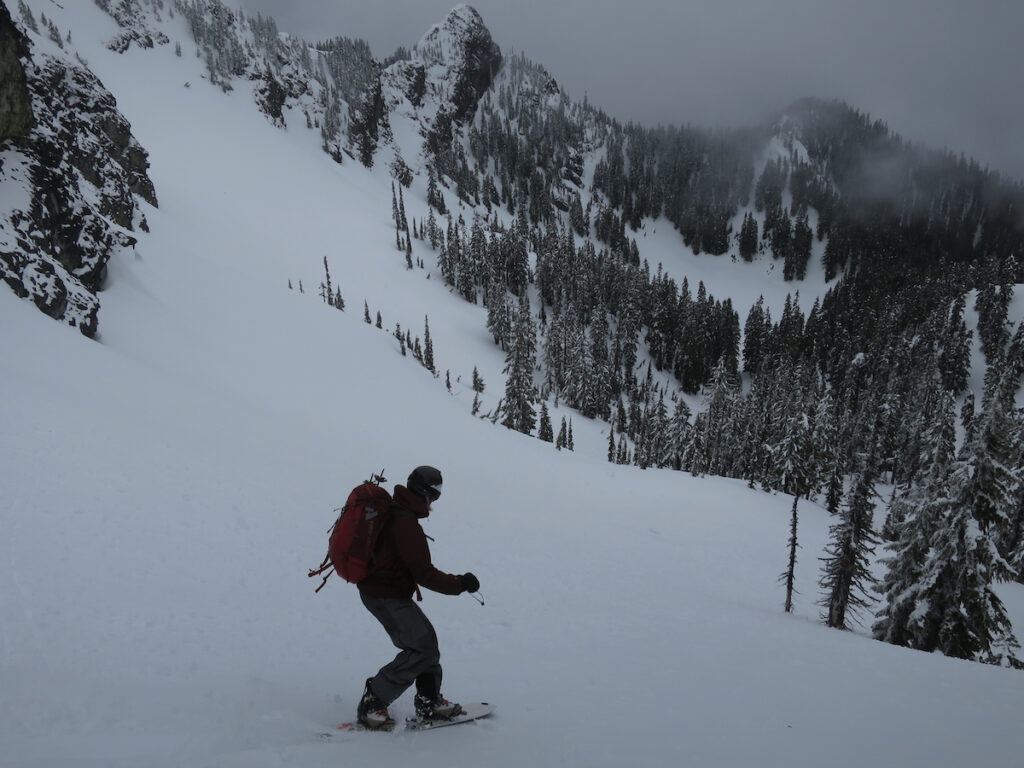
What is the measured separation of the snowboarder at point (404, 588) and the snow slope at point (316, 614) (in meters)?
0.42

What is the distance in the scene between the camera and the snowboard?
4.87m

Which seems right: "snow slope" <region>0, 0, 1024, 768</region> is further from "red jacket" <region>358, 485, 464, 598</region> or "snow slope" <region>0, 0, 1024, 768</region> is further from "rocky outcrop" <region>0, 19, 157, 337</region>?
"rocky outcrop" <region>0, 19, 157, 337</region>

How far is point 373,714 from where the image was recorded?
195 inches

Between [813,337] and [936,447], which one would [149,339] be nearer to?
[936,447]

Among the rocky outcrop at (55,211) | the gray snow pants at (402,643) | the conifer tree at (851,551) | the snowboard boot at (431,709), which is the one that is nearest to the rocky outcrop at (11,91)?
the rocky outcrop at (55,211)

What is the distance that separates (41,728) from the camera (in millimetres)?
4051

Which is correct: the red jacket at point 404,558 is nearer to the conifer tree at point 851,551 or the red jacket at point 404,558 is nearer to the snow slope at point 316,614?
the snow slope at point 316,614

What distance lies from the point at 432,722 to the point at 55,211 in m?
37.2

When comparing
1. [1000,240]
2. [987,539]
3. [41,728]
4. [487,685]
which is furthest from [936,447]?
[1000,240]

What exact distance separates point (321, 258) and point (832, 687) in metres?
102

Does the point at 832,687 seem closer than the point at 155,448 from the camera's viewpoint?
Yes

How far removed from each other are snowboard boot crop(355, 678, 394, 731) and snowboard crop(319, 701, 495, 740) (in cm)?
6

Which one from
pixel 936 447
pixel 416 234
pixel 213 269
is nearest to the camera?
pixel 213 269

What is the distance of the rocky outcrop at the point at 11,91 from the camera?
24109 millimetres
